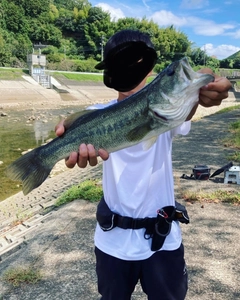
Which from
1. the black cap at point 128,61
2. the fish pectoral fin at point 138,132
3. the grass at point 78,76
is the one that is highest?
the black cap at point 128,61

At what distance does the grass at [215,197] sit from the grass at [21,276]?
3.10 m

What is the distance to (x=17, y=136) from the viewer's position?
64.2ft

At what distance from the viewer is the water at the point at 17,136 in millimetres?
10727

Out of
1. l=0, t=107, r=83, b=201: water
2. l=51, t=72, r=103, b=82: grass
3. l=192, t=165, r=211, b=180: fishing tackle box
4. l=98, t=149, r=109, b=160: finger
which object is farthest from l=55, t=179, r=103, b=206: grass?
l=51, t=72, r=103, b=82: grass

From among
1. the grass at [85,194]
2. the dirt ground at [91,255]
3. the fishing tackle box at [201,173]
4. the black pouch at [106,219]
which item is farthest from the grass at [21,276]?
the fishing tackle box at [201,173]

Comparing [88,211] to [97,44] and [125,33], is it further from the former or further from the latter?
[97,44]

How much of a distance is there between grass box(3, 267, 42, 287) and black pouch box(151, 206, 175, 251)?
2.16 m

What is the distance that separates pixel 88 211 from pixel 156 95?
410 cm

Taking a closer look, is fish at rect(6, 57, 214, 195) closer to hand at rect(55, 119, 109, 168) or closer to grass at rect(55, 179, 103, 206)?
hand at rect(55, 119, 109, 168)

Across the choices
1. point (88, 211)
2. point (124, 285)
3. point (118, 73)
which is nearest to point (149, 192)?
point (124, 285)

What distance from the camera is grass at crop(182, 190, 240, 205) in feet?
19.6

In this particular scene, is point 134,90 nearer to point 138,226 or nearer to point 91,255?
point 138,226

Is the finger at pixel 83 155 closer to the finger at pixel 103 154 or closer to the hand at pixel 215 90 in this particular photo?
the finger at pixel 103 154

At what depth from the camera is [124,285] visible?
237cm
